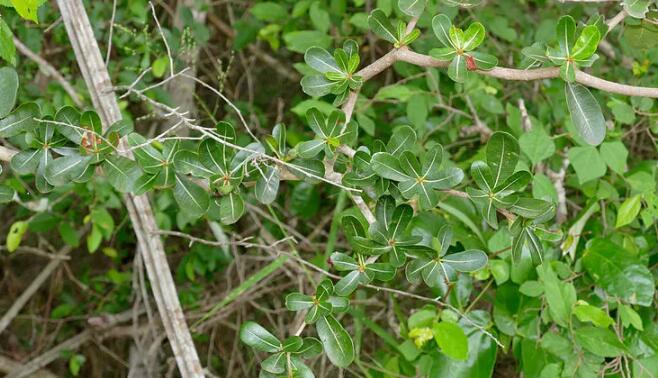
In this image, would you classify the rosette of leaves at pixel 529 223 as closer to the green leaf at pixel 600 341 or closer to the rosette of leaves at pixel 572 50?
the rosette of leaves at pixel 572 50

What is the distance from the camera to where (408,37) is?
1.02 metres

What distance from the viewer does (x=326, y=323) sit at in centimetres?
102

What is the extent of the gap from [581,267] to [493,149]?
562 mm

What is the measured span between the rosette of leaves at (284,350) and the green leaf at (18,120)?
0.40 meters

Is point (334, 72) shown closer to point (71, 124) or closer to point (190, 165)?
point (190, 165)

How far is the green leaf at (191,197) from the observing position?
3.43 ft

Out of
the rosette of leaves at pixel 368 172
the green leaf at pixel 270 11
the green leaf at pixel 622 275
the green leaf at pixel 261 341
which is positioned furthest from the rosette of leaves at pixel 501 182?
the green leaf at pixel 270 11

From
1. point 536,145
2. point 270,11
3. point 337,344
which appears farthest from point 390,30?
point 270,11

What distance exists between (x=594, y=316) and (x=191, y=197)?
0.74m

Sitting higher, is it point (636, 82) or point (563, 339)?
point (636, 82)

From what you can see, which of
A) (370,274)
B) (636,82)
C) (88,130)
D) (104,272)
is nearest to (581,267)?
(636,82)

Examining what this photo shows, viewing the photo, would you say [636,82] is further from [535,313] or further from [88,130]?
[88,130]

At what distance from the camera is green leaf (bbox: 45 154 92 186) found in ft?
3.27

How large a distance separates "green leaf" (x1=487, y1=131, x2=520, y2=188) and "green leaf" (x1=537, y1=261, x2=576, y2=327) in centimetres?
43
